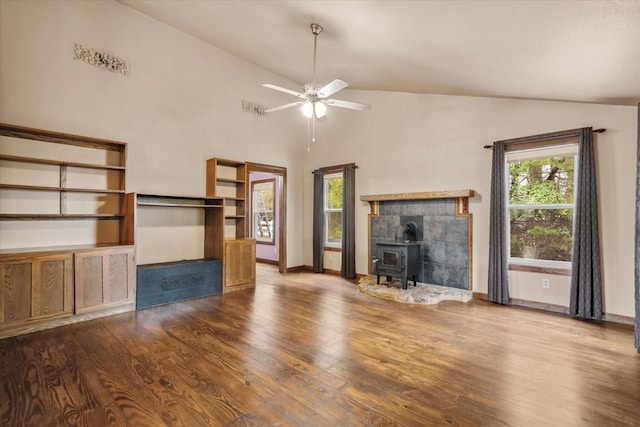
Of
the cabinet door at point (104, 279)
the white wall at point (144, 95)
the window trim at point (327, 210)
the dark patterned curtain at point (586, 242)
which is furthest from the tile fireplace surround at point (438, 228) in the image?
the cabinet door at point (104, 279)

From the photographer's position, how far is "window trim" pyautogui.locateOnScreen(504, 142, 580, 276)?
384 cm

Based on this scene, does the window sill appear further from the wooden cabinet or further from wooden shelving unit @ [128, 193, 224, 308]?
wooden shelving unit @ [128, 193, 224, 308]

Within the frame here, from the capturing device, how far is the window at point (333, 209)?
21.6ft

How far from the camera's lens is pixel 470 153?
4.66 meters

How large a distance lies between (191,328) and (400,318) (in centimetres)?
245

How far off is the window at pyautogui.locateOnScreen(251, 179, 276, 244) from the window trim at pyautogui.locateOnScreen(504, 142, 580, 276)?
5216 mm

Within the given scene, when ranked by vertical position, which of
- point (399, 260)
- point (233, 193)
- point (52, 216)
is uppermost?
point (233, 193)

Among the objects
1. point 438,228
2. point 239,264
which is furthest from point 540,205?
point 239,264

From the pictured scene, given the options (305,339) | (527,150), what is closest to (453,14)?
(527,150)

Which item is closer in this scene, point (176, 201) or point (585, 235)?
point (585, 235)

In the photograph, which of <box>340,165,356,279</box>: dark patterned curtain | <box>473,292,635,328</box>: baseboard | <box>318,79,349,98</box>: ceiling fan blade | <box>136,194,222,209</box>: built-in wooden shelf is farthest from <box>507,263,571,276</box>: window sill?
<box>136,194,222,209</box>: built-in wooden shelf

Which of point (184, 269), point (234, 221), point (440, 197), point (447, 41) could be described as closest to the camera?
point (447, 41)

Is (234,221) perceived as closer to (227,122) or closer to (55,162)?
(227,122)

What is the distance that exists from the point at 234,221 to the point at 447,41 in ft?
14.4
